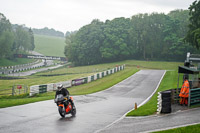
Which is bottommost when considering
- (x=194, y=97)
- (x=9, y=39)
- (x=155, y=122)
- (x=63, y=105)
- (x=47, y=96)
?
(x=47, y=96)

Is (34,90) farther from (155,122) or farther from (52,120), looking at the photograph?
(155,122)

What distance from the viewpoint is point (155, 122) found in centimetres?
1278

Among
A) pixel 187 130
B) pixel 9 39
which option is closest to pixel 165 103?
pixel 187 130

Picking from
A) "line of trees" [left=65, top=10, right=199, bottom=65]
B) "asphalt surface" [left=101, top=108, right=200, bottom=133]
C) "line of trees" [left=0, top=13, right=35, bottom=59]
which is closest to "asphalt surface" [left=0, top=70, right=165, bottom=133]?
"asphalt surface" [left=101, top=108, right=200, bottom=133]

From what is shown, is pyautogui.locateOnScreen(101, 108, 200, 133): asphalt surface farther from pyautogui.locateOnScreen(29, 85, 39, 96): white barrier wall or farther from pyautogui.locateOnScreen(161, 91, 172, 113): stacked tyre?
pyautogui.locateOnScreen(29, 85, 39, 96): white barrier wall

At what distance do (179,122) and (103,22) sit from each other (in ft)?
307

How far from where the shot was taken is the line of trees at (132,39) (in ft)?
304

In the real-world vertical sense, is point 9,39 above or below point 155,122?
above

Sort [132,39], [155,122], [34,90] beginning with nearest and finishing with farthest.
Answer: [155,122] → [34,90] → [132,39]

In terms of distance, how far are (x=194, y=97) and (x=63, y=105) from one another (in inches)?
317

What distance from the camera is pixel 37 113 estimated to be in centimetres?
1546

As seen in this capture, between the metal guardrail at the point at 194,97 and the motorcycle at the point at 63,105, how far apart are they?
23.2ft

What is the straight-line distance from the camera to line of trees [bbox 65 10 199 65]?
92.7 metres

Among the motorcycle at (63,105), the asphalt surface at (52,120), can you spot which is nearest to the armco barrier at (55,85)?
the asphalt surface at (52,120)
